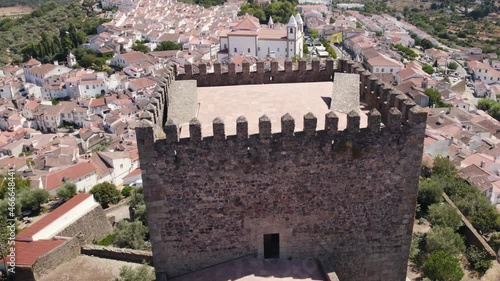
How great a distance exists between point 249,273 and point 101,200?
35030mm

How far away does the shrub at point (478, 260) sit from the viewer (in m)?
28.1

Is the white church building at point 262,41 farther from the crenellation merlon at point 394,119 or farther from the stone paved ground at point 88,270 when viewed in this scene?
the crenellation merlon at point 394,119

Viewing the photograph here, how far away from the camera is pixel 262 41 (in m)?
97.8

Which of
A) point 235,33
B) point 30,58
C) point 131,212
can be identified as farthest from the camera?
point 30,58

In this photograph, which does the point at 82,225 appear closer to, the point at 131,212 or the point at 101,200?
the point at 131,212

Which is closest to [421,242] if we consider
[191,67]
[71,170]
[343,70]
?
[343,70]

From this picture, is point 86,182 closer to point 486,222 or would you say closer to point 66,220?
point 66,220

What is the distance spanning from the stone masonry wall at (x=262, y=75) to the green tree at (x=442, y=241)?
15984 mm

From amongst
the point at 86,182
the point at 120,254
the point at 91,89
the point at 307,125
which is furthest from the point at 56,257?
the point at 91,89

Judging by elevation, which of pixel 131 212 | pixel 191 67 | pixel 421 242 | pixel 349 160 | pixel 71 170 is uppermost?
pixel 191 67

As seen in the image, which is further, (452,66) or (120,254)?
(452,66)

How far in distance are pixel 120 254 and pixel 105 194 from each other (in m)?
18.6

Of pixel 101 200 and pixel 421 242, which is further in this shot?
pixel 101 200

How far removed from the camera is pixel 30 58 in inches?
4899
